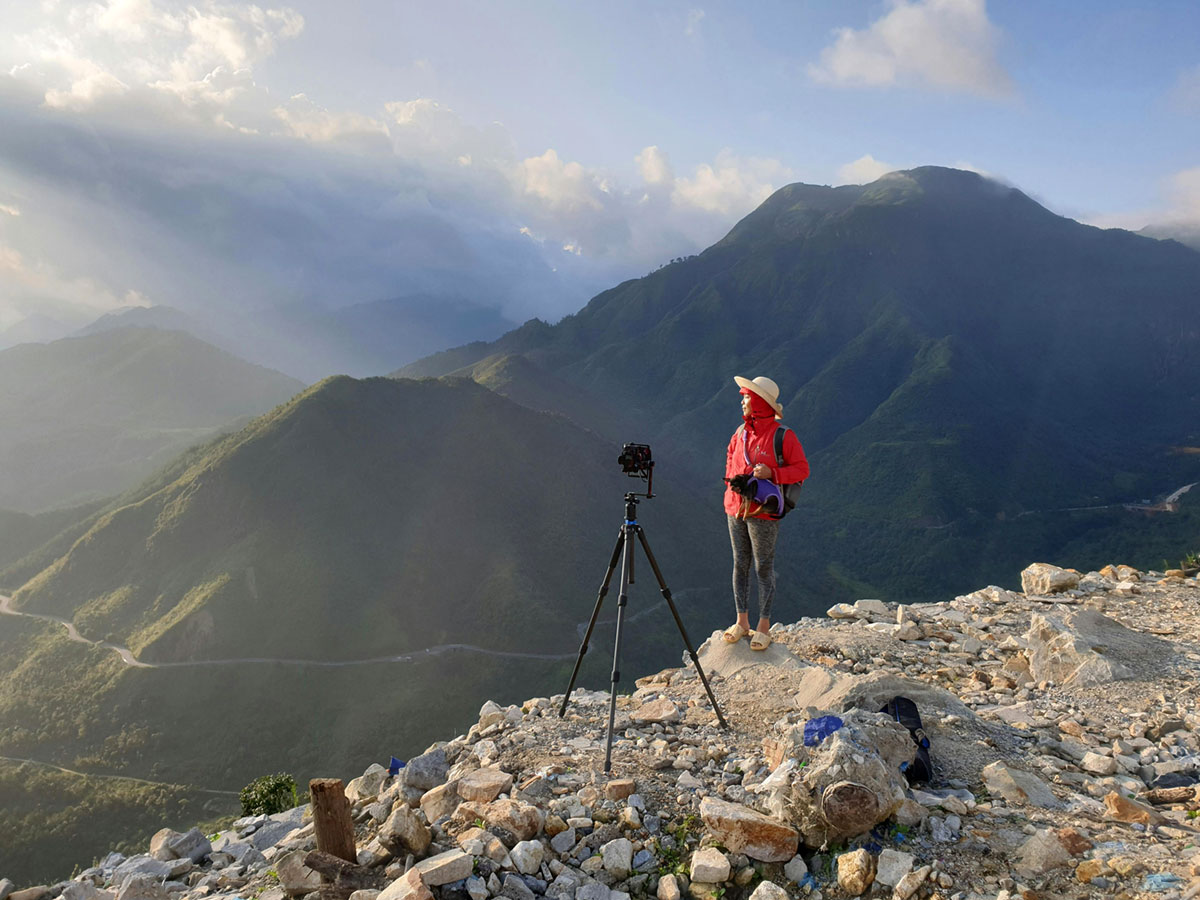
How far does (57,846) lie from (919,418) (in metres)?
124

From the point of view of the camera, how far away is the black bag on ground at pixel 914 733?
4832 millimetres

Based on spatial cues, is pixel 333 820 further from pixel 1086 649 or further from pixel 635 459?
pixel 1086 649

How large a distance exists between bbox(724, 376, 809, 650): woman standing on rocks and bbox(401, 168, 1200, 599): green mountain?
251 feet

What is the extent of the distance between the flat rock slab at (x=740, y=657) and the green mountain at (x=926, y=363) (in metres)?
76.2

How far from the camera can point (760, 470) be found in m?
7.10

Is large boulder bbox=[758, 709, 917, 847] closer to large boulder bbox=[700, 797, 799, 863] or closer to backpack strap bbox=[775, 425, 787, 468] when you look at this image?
large boulder bbox=[700, 797, 799, 863]

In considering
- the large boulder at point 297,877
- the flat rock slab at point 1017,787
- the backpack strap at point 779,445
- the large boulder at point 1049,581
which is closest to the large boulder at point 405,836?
the large boulder at point 297,877

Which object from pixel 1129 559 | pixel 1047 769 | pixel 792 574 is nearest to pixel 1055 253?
pixel 1129 559

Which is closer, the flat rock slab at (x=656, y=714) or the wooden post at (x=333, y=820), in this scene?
the wooden post at (x=333, y=820)

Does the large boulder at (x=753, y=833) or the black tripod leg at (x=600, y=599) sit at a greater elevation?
the black tripod leg at (x=600, y=599)

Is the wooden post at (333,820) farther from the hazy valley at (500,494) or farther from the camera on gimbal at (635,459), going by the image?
the hazy valley at (500,494)

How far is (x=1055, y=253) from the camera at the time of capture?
171375mm

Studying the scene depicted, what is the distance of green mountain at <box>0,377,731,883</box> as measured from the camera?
42.7m

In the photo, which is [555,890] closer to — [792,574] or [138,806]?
[138,806]
